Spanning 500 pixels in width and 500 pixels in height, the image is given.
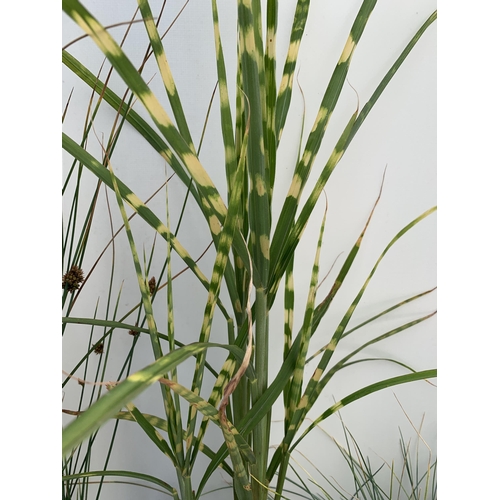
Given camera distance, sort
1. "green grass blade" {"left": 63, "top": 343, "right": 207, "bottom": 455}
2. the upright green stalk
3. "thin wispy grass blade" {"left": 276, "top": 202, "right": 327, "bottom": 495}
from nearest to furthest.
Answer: "green grass blade" {"left": 63, "top": 343, "right": 207, "bottom": 455}
the upright green stalk
"thin wispy grass blade" {"left": 276, "top": 202, "right": 327, "bottom": 495}

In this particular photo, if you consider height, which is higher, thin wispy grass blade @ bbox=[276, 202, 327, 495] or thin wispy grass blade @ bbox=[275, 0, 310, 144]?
thin wispy grass blade @ bbox=[275, 0, 310, 144]

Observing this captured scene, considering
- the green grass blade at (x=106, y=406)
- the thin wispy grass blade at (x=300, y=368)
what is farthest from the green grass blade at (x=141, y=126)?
the green grass blade at (x=106, y=406)

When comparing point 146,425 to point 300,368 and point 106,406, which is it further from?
point 106,406

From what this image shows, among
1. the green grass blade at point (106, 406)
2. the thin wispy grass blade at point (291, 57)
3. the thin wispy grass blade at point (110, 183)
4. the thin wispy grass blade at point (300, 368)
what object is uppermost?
the thin wispy grass blade at point (291, 57)

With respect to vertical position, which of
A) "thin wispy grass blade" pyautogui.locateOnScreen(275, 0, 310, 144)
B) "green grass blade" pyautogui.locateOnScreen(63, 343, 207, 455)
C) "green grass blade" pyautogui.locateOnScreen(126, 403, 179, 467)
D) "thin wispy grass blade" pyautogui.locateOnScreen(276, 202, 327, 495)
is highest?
"thin wispy grass blade" pyautogui.locateOnScreen(275, 0, 310, 144)

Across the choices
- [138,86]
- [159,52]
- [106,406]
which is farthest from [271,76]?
[106,406]

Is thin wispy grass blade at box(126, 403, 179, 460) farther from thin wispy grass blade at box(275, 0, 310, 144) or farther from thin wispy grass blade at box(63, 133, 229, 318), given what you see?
thin wispy grass blade at box(275, 0, 310, 144)

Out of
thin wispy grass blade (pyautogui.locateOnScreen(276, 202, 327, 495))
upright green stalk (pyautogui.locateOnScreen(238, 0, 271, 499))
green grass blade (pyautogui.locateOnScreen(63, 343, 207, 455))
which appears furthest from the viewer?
thin wispy grass blade (pyautogui.locateOnScreen(276, 202, 327, 495))

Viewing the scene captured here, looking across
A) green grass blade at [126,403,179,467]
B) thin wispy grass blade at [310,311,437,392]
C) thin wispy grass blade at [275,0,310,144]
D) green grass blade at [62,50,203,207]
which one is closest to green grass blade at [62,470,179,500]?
green grass blade at [126,403,179,467]

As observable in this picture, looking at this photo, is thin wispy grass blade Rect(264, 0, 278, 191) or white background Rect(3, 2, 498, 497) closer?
white background Rect(3, 2, 498, 497)

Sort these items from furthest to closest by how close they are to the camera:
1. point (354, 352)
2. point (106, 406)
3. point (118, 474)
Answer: point (354, 352) < point (118, 474) < point (106, 406)

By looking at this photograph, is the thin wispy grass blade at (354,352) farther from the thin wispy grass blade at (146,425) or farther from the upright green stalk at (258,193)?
the thin wispy grass blade at (146,425)

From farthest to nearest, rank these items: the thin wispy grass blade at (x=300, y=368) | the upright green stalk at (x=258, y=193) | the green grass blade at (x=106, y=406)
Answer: the thin wispy grass blade at (x=300, y=368)
the upright green stalk at (x=258, y=193)
the green grass blade at (x=106, y=406)
